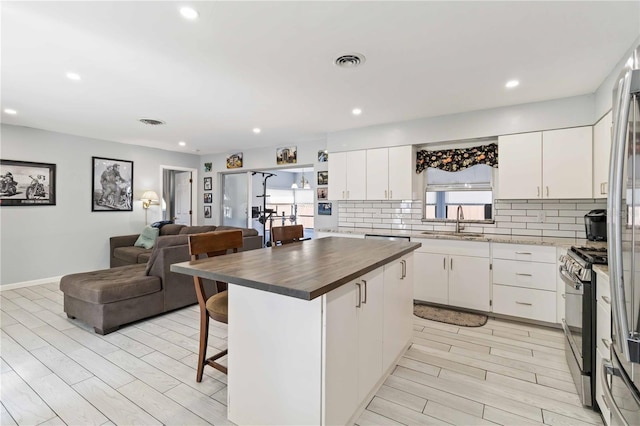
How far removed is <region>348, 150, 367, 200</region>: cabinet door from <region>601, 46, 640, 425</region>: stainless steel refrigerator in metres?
3.40

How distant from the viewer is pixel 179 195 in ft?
24.7

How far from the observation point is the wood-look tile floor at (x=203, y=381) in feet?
5.97

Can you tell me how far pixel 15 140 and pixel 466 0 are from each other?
6124mm

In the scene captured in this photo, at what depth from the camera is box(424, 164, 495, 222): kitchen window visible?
391 cm

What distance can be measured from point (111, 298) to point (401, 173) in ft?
12.2

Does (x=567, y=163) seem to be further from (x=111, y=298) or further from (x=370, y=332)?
(x=111, y=298)

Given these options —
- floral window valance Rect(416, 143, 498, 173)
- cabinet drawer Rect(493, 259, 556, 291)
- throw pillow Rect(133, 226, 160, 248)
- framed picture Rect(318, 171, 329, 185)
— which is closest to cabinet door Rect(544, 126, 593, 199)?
floral window valance Rect(416, 143, 498, 173)

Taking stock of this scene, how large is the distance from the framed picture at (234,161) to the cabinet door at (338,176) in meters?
2.58

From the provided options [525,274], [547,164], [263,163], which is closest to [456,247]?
[525,274]

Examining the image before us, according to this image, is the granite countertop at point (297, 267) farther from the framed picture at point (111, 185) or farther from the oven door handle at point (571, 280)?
the framed picture at point (111, 185)

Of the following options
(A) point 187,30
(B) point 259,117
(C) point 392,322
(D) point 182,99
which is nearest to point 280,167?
(B) point 259,117

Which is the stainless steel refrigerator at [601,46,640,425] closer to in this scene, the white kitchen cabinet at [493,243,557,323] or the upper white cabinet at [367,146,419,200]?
the white kitchen cabinet at [493,243,557,323]

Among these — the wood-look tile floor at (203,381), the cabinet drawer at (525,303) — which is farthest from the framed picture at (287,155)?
the cabinet drawer at (525,303)

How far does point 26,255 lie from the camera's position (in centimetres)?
462
